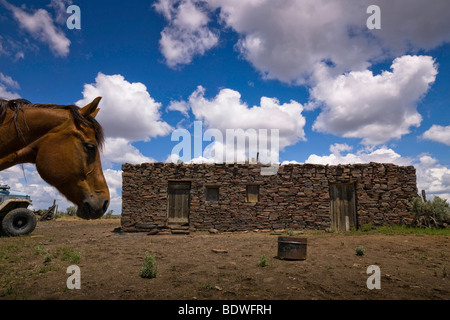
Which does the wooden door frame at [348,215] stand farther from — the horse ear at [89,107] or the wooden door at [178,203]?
the horse ear at [89,107]

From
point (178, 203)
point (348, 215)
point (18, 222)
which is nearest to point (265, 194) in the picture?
point (348, 215)

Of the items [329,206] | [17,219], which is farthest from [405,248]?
[17,219]

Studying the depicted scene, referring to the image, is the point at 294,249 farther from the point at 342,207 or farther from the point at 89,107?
the point at 342,207

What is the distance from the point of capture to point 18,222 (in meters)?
11.8

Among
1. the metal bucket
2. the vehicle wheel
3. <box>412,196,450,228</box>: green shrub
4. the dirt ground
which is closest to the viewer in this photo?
the dirt ground

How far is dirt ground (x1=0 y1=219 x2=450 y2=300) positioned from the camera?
4727mm

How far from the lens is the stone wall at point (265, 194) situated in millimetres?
13578

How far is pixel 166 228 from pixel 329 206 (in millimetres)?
8045

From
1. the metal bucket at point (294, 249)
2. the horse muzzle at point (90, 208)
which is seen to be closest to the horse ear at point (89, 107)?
the horse muzzle at point (90, 208)

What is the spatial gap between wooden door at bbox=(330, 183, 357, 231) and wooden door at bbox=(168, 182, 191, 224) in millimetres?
7225

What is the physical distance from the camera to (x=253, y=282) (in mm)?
5266

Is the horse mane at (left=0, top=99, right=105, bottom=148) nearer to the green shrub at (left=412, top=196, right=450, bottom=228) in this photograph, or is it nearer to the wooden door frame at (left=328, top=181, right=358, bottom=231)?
the wooden door frame at (left=328, top=181, right=358, bottom=231)

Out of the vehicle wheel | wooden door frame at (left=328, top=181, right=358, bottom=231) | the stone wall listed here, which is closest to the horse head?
the stone wall

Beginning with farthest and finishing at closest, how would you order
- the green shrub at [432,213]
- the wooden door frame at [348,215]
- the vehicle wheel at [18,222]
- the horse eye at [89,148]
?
1. the wooden door frame at [348,215]
2. the green shrub at [432,213]
3. the vehicle wheel at [18,222]
4. the horse eye at [89,148]
